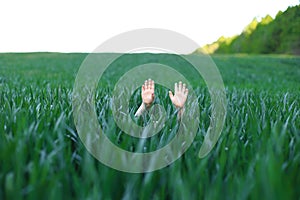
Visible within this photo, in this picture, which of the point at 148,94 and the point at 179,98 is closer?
the point at 179,98

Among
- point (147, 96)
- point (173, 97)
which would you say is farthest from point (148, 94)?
point (173, 97)

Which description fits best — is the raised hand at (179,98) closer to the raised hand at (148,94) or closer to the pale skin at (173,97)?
the pale skin at (173,97)

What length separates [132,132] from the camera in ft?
4.13

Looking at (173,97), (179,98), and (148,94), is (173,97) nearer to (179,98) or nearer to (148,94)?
(179,98)

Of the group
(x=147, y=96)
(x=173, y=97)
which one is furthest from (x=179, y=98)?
(x=147, y=96)

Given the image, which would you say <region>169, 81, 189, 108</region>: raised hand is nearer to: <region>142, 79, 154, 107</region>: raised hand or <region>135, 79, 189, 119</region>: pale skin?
<region>135, 79, 189, 119</region>: pale skin

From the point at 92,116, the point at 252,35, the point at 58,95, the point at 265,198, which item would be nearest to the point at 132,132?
the point at 92,116

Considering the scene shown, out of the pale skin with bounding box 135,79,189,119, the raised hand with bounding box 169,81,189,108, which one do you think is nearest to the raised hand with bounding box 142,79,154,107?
the pale skin with bounding box 135,79,189,119

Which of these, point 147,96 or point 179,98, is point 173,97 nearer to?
point 179,98

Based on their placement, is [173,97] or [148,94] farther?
[148,94]

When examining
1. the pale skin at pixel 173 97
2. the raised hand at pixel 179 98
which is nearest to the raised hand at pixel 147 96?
the pale skin at pixel 173 97

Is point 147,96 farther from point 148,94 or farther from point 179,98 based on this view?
point 179,98

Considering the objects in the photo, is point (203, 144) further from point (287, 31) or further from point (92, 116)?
point (287, 31)

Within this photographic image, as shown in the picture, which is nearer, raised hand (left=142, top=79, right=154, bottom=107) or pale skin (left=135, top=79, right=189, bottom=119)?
pale skin (left=135, top=79, right=189, bottom=119)
